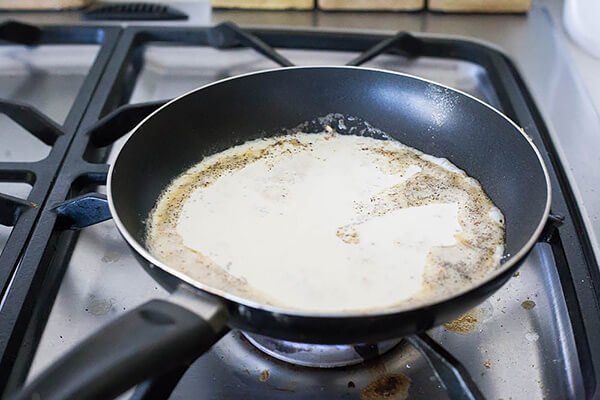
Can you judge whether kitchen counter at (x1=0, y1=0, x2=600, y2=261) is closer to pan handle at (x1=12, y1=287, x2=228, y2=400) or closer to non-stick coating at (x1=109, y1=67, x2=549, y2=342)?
non-stick coating at (x1=109, y1=67, x2=549, y2=342)

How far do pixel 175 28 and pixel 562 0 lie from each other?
2.20 feet

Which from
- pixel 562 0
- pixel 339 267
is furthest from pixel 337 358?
pixel 562 0

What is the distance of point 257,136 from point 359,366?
346mm

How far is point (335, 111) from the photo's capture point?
30.7 inches

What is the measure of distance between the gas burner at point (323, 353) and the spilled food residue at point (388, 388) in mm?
23

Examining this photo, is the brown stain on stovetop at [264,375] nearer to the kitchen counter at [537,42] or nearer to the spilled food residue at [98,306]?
the spilled food residue at [98,306]

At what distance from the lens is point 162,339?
1.27 feet

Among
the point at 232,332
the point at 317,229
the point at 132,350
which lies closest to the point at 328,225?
the point at 317,229

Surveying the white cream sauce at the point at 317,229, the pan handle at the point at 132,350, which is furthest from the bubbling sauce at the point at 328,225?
the pan handle at the point at 132,350

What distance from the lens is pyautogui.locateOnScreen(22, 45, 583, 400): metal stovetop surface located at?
0.51 meters

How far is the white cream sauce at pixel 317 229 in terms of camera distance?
1.81 ft

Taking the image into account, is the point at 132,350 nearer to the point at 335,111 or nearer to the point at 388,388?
the point at 388,388

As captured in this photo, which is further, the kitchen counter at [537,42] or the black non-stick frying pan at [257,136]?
the kitchen counter at [537,42]

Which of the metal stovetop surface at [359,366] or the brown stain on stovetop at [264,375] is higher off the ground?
the metal stovetop surface at [359,366]
